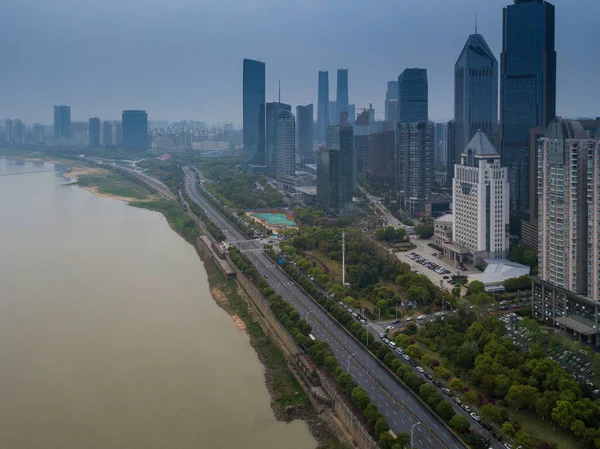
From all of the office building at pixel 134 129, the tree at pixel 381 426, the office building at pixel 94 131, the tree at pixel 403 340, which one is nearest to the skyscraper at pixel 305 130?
the office building at pixel 134 129

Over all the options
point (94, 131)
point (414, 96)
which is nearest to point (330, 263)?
point (414, 96)

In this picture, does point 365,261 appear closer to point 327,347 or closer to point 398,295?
point 398,295

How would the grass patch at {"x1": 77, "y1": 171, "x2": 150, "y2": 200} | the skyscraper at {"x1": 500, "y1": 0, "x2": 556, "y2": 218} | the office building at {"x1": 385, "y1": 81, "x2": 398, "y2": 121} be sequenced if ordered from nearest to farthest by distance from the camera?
the skyscraper at {"x1": 500, "y1": 0, "x2": 556, "y2": 218} → the grass patch at {"x1": 77, "y1": 171, "x2": 150, "y2": 200} → the office building at {"x1": 385, "y1": 81, "x2": 398, "y2": 121}

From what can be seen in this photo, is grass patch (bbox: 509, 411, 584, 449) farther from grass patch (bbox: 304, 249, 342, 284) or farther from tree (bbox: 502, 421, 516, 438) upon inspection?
grass patch (bbox: 304, 249, 342, 284)

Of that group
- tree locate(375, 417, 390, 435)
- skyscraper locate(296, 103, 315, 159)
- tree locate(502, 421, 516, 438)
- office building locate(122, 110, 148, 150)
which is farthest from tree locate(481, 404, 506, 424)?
office building locate(122, 110, 148, 150)

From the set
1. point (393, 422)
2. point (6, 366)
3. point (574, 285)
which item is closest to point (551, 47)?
point (574, 285)

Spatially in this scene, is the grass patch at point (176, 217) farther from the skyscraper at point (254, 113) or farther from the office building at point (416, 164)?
the skyscraper at point (254, 113)
